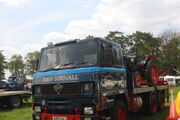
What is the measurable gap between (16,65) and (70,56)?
8284cm

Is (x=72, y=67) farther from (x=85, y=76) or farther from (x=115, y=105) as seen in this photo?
(x=115, y=105)

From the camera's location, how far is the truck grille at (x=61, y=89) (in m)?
6.62

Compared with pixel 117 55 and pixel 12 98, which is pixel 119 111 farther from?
pixel 12 98

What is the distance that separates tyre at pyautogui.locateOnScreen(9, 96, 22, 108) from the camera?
49.5 ft

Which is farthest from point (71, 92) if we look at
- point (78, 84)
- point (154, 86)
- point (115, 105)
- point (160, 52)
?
point (160, 52)

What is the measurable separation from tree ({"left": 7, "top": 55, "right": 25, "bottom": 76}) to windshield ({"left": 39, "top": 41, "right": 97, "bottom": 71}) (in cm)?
8195

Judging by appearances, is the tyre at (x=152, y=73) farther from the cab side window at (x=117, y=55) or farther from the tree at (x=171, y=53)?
the tree at (x=171, y=53)

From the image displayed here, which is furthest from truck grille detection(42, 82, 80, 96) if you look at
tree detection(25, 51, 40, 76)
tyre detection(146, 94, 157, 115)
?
tree detection(25, 51, 40, 76)

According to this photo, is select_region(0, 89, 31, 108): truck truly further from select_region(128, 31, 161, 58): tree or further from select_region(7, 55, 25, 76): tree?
select_region(7, 55, 25, 76): tree

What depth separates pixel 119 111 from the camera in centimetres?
732

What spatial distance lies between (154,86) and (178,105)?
297 inches

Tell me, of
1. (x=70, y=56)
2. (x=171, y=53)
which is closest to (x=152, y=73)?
(x=70, y=56)

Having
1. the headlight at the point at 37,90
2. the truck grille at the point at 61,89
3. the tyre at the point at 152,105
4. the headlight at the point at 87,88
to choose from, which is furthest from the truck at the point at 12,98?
the headlight at the point at 87,88

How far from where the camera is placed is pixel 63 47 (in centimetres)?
751
